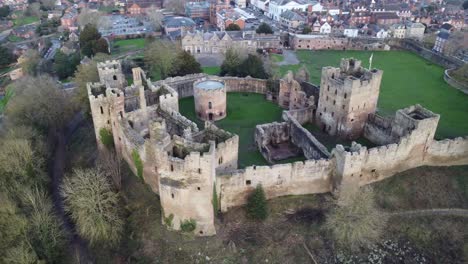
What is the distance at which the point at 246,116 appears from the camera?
55.5m

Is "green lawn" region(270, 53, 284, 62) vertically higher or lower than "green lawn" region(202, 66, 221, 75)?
higher

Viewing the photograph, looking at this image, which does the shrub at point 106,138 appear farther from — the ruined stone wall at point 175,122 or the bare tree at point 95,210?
the bare tree at point 95,210

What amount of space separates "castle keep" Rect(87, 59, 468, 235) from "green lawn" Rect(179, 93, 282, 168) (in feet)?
4.85

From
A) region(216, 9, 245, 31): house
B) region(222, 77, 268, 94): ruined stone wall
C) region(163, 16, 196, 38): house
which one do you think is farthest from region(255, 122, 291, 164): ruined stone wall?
region(216, 9, 245, 31): house

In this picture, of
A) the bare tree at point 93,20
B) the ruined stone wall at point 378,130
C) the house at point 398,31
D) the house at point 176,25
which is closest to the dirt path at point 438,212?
the ruined stone wall at point 378,130

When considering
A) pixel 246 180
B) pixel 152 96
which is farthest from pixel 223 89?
pixel 246 180

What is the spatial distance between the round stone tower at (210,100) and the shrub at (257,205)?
1968 centimetres

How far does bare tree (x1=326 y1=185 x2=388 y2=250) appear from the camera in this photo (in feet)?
109

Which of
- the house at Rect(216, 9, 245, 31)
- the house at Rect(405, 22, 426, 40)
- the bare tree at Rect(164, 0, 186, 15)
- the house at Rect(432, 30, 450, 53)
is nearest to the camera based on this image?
the house at Rect(432, 30, 450, 53)

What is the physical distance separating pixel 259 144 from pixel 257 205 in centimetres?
1182

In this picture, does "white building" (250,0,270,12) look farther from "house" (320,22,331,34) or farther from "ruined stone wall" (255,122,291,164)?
"ruined stone wall" (255,122,291,164)

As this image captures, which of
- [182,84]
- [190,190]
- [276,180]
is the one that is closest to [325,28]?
[182,84]

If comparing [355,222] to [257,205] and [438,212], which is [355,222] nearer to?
[257,205]

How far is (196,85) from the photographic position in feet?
177
